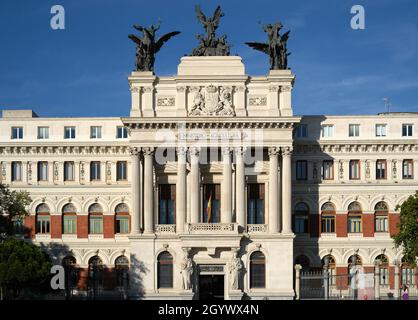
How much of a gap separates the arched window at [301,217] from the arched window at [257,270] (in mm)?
7466

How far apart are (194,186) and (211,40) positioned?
45.4 ft

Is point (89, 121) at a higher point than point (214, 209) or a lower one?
higher

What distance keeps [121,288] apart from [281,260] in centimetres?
1621

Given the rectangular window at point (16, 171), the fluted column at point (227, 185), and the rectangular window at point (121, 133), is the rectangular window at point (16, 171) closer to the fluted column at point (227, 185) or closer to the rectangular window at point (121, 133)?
the rectangular window at point (121, 133)

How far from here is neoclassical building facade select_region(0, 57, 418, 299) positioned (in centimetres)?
6662

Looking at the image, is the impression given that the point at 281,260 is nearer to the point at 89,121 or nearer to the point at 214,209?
A: the point at 214,209

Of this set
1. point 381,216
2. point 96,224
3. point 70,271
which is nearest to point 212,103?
point 96,224

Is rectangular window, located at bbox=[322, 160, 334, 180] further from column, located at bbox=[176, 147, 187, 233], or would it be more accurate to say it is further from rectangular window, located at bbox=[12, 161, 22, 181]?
rectangular window, located at bbox=[12, 161, 22, 181]

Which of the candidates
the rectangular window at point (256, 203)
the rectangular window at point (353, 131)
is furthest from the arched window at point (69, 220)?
the rectangular window at point (353, 131)

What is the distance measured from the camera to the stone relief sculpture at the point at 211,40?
228 ft

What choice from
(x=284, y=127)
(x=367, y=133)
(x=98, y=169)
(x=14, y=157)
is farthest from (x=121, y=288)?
(x=367, y=133)

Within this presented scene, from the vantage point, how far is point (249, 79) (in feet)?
223

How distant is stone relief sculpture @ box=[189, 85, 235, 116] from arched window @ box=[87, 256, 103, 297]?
1774cm
